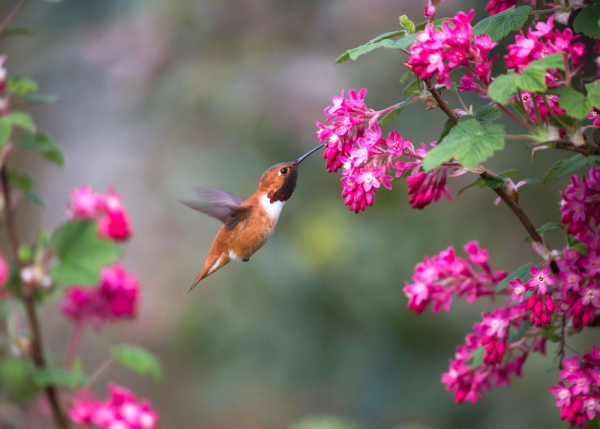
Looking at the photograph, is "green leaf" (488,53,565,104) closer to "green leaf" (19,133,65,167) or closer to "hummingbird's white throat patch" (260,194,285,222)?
"hummingbird's white throat patch" (260,194,285,222)

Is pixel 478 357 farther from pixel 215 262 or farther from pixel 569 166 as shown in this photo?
pixel 215 262

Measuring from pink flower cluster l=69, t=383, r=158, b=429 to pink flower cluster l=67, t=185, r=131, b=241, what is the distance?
595 millimetres

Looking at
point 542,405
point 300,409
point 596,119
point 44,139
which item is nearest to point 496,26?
point 596,119

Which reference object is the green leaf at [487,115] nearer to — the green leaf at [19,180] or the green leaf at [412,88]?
the green leaf at [412,88]

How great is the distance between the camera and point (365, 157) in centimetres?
96

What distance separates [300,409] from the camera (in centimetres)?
454

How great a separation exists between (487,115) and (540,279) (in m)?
0.28

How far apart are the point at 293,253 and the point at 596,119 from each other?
7.62ft

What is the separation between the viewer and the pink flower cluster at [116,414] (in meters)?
1.89

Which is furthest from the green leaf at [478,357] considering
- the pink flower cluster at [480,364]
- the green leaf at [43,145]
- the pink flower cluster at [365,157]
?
the green leaf at [43,145]

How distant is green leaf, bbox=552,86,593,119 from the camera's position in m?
0.78

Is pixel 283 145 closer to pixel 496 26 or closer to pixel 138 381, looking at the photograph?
pixel 496 26

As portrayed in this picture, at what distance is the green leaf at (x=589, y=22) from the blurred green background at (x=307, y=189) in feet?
5.84

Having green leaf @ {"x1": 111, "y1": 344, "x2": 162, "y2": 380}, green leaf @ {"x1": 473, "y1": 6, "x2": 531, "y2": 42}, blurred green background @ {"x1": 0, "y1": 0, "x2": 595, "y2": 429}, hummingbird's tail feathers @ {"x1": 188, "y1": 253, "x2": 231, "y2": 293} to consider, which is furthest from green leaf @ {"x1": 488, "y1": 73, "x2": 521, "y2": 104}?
blurred green background @ {"x1": 0, "y1": 0, "x2": 595, "y2": 429}
